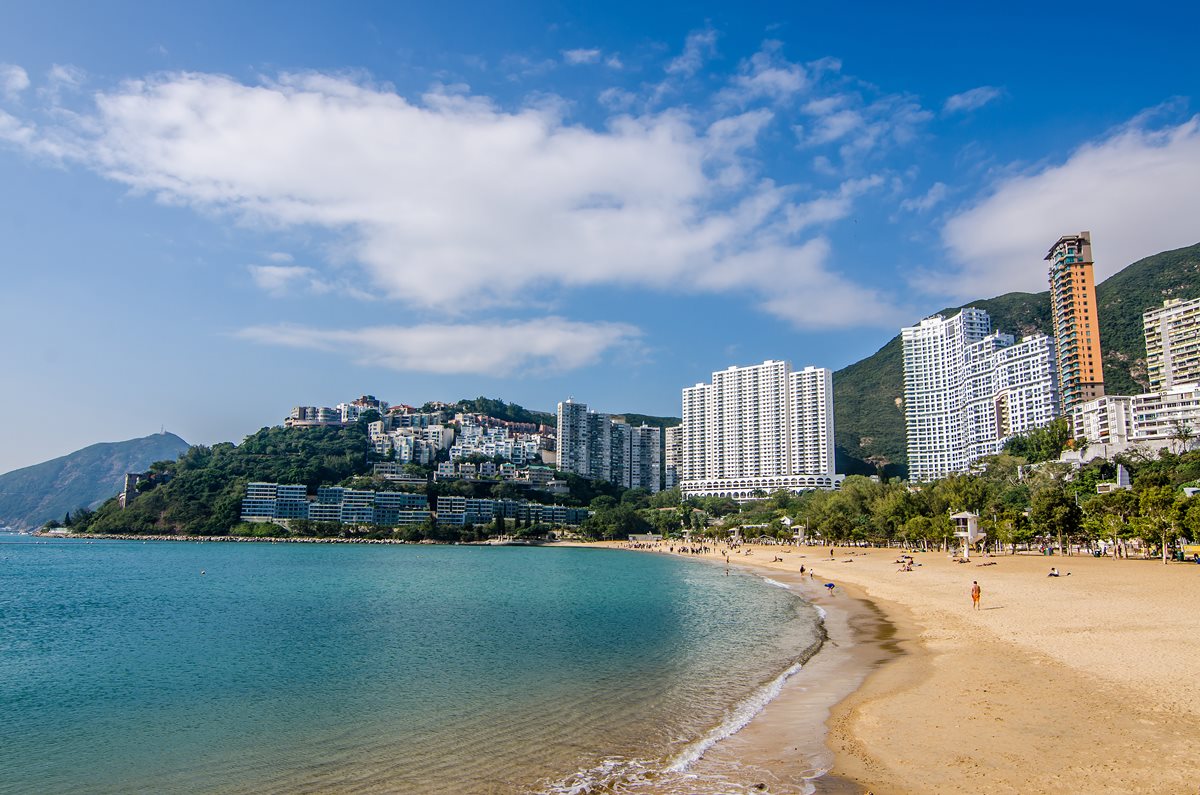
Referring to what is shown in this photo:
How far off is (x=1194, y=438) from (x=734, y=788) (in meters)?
105

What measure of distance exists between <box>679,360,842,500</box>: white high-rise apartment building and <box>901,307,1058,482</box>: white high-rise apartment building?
67.5ft

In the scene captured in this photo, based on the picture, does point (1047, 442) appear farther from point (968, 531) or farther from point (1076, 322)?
point (968, 531)

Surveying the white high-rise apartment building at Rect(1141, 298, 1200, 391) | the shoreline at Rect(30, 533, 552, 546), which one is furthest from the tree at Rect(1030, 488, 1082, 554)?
the shoreline at Rect(30, 533, 552, 546)

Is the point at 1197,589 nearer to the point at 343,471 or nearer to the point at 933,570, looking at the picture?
the point at 933,570

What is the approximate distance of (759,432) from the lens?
176 meters

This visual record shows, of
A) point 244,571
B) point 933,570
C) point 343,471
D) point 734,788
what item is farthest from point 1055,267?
point 343,471

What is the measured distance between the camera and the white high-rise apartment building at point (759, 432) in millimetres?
165250

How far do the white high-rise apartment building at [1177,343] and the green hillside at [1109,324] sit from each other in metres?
18.9

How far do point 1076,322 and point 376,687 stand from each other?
12679 cm

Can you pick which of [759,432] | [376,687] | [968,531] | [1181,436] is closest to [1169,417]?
[1181,436]

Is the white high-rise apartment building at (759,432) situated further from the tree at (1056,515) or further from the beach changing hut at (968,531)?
the tree at (1056,515)

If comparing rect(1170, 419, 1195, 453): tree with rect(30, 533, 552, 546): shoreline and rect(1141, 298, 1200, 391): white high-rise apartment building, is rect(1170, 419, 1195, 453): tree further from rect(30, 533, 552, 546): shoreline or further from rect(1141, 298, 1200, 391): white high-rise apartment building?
rect(30, 533, 552, 546): shoreline

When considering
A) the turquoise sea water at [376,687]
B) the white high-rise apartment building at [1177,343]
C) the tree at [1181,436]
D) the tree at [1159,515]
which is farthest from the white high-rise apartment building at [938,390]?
the turquoise sea water at [376,687]

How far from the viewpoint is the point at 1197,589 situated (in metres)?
31.3
